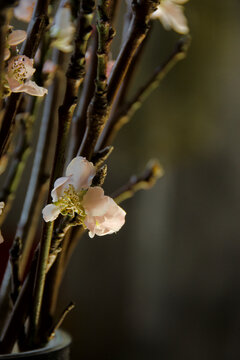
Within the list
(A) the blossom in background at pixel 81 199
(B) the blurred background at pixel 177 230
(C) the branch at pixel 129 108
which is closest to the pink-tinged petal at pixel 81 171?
(A) the blossom in background at pixel 81 199

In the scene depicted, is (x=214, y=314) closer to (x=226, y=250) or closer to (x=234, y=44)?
(x=226, y=250)

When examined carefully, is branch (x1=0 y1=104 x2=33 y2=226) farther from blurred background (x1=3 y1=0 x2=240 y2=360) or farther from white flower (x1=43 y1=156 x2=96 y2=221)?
blurred background (x1=3 y1=0 x2=240 y2=360)

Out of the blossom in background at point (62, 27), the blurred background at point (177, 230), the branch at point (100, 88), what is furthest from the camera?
the blurred background at point (177, 230)

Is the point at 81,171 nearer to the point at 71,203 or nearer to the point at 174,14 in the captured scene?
the point at 71,203

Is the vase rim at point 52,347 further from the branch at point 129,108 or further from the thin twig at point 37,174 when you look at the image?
the branch at point 129,108

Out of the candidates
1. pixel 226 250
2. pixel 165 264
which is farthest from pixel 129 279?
pixel 226 250

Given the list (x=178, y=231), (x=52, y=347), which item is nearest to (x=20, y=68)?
(x=52, y=347)
